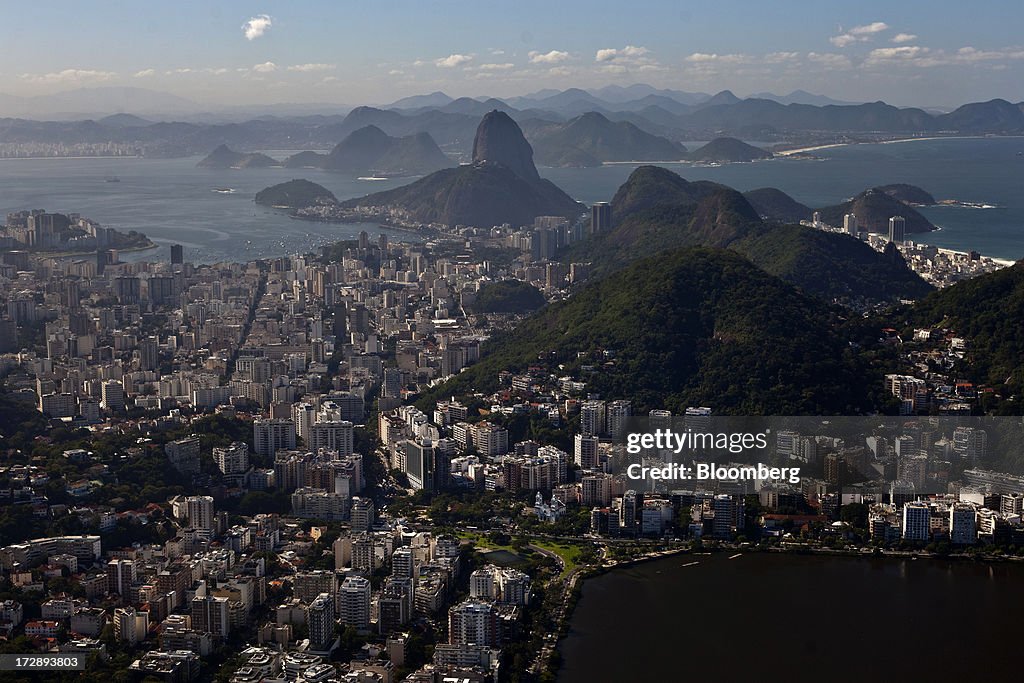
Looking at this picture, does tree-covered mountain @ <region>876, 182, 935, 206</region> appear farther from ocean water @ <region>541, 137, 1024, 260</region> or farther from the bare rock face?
the bare rock face

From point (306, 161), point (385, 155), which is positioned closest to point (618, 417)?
point (385, 155)

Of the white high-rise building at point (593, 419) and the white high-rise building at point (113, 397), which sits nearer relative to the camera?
the white high-rise building at point (593, 419)

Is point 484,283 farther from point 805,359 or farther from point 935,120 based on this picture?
point 935,120

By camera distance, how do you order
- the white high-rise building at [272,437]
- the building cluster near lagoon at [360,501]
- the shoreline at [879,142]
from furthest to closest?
the shoreline at [879,142] < the white high-rise building at [272,437] < the building cluster near lagoon at [360,501]

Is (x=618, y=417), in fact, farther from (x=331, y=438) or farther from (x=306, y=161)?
(x=306, y=161)

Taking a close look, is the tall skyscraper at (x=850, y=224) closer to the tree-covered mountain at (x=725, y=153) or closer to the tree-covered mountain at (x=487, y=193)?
the tree-covered mountain at (x=487, y=193)

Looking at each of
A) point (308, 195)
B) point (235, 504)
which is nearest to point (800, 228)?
point (235, 504)

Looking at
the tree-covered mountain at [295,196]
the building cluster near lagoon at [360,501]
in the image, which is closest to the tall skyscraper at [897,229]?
the building cluster near lagoon at [360,501]
